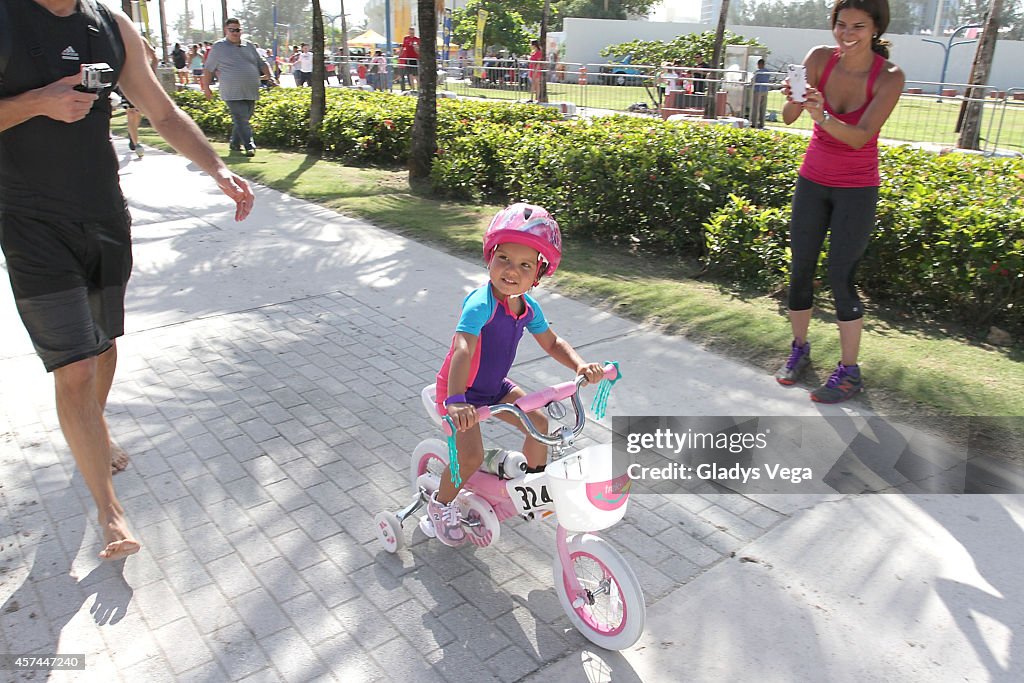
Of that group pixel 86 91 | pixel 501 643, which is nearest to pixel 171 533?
pixel 501 643

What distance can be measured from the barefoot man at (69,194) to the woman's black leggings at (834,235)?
338 centimetres

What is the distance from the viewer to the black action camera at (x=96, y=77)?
278 cm

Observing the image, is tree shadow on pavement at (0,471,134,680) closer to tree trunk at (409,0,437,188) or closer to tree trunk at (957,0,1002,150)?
tree trunk at (409,0,437,188)

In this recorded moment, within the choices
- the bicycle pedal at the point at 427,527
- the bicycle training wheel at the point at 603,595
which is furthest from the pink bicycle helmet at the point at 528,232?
the bicycle pedal at the point at 427,527

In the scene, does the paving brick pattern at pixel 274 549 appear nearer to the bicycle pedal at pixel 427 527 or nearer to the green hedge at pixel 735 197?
the bicycle pedal at pixel 427 527

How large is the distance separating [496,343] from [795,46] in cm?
5444

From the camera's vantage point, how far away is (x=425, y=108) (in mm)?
10164

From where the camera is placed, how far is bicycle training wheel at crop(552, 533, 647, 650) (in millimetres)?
2494

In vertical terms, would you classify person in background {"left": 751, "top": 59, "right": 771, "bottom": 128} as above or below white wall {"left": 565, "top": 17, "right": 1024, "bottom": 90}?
below

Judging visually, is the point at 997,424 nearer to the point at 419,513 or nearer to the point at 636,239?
the point at 419,513

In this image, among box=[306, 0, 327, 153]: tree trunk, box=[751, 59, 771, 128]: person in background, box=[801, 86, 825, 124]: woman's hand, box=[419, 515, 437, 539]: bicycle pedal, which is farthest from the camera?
box=[751, 59, 771, 128]: person in background

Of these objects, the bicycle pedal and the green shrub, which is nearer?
the bicycle pedal

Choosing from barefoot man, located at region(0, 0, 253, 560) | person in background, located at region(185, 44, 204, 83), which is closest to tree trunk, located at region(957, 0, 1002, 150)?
barefoot man, located at region(0, 0, 253, 560)

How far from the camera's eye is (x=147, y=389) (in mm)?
4680
